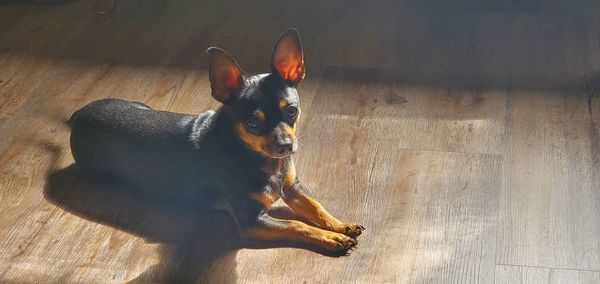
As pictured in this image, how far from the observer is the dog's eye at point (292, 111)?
2.12 metres

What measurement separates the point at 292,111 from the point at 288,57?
0.12 m

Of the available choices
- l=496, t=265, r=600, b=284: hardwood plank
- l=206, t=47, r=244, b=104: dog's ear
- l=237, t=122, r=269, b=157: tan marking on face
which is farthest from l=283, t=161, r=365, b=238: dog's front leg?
l=496, t=265, r=600, b=284: hardwood plank

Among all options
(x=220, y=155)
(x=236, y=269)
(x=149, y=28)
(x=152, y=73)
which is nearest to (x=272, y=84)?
(x=220, y=155)

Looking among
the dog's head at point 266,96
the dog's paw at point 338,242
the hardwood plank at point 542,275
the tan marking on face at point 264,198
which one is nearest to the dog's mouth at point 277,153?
the dog's head at point 266,96

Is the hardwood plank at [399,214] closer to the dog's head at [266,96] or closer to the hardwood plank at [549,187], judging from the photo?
the hardwood plank at [549,187]

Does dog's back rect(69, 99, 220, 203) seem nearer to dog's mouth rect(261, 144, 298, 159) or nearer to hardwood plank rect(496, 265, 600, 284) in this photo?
dog's mouth rect(261, 144, 298, 159)

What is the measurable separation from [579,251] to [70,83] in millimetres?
1627

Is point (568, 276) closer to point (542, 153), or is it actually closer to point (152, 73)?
point (542, 153)

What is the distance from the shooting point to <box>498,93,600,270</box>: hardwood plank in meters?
2.17

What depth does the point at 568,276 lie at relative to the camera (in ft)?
6.82

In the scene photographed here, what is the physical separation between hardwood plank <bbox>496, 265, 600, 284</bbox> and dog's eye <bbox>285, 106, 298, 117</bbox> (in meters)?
0.54

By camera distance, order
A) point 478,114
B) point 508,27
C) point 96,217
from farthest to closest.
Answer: point 508,27, point 478,114, point 96,217

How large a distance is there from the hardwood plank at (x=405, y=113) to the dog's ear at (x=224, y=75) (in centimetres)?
58

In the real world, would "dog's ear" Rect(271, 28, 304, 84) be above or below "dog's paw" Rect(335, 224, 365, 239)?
above
